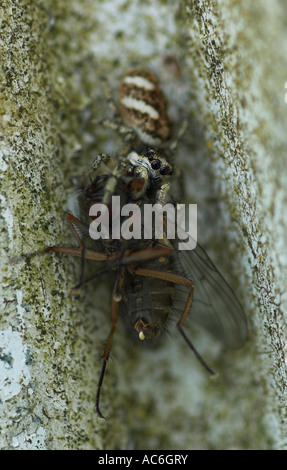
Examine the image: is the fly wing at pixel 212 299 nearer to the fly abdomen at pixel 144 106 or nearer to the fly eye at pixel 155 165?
the fly eye at pixel 155 165

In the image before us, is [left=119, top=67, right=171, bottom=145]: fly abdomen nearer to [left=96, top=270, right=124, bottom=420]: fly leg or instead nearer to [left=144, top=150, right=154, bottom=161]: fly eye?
[left=144, top=150, right=154, bottom=161]: fly eye

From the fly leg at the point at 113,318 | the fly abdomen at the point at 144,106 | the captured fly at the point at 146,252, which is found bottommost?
the fly leg at the point at 113,318

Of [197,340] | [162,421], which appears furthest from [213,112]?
[162,421]

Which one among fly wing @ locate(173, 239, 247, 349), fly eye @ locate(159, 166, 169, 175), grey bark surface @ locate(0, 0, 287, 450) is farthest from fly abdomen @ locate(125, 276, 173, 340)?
fly eye @ locate(159, 166, 169, 175)

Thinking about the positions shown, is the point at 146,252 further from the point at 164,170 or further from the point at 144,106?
the point at 144,106

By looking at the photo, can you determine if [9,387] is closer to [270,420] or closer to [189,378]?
[189,378]

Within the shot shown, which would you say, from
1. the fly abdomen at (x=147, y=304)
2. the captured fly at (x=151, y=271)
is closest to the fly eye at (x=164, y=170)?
the captured fly at (x=151, y=271)
